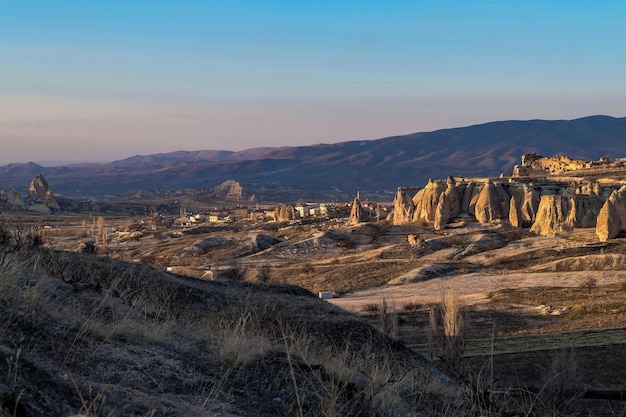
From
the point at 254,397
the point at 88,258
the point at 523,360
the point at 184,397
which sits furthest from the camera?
the point at 523,360

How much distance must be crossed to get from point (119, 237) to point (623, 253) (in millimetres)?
56532

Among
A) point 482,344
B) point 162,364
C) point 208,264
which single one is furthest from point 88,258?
point 208,264

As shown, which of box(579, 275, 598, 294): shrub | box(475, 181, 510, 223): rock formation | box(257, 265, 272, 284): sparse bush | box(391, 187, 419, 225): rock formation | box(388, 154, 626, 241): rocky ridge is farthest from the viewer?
box(391, 187, 419, 225): rock formation

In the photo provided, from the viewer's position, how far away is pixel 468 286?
135 feet

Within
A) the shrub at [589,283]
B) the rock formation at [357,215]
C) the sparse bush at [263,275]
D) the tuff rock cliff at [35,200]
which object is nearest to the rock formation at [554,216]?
the shrub at [589,283]

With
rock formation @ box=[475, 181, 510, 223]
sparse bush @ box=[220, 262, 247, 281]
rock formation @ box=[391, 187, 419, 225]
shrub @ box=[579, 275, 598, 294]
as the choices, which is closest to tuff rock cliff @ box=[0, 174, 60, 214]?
rock formation @ box=[391, 187, 419, 225]

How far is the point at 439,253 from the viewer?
5184 centimetres

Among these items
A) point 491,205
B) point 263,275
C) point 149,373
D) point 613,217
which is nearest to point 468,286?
point 263,275

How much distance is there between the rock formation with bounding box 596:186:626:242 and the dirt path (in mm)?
7958

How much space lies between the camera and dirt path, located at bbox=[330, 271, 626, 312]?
37.2 meters

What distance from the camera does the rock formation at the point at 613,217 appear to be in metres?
47.4

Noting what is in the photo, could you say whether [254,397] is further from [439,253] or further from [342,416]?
[439,253]

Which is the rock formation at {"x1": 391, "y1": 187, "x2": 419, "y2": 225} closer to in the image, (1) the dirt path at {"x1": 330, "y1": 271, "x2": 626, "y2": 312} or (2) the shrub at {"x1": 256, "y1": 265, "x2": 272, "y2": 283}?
(2) the shrub at {"x1": 256, "y1": 265, "x2": 272, "y2": 283}

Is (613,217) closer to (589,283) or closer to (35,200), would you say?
(589,283)
